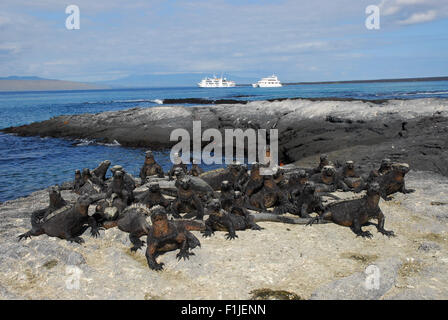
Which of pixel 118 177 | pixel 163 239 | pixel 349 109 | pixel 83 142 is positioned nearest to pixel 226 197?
pixel 163 239

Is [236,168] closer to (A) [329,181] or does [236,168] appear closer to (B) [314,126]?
(A) [329,181]

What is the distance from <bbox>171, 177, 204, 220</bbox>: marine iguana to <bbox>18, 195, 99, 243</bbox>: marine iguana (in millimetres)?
2049

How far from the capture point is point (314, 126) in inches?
1052

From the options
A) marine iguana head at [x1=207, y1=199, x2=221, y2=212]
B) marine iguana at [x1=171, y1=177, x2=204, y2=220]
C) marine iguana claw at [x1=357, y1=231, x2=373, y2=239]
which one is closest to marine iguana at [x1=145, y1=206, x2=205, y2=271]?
marine iguana head at [x1=207, y1=199, x2=221, y2=212]

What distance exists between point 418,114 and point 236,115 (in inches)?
626

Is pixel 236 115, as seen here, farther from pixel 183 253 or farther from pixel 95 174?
pixel 183 253

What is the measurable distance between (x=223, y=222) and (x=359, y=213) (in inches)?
127

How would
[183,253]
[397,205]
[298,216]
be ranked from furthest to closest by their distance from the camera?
1. [397,205]
2. [298,216]
3. [183,253]

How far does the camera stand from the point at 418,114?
74.1ft

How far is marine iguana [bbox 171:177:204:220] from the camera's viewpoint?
9016 mm

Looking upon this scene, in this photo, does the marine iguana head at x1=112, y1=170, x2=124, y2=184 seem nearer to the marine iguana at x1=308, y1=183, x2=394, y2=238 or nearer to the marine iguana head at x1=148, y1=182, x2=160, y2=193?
the marine iguana head at x1=148, y1=182, x2=160, y2=193

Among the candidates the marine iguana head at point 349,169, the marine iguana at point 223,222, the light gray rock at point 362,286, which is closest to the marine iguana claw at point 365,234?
the light gray rock at point 362,286

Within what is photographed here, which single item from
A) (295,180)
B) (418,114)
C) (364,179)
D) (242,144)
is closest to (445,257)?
(295,180)
